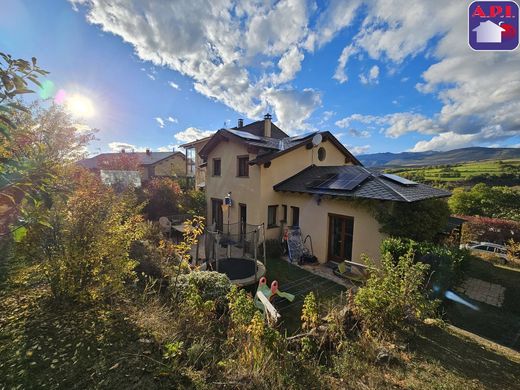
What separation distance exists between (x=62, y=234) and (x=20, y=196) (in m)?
1.81

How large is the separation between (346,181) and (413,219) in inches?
130

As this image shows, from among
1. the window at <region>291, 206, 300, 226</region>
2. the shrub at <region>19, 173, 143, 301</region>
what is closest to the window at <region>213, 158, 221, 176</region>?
the window at <region>291, 206, 300, 226</region>

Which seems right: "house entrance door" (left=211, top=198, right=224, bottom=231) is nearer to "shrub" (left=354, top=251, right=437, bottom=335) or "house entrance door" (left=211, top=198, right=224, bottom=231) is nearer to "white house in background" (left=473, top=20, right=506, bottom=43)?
"shrub" (left=354, top=251, right=437, bottom=335)

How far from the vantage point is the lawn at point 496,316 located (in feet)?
Result: 18.2

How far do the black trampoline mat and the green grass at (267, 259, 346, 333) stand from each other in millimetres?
943

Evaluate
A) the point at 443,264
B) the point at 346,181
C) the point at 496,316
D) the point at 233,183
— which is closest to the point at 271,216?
the point at 233,183

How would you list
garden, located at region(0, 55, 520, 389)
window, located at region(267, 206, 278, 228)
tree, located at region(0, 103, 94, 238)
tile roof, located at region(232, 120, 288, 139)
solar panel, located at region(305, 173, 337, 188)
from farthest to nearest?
tile roof, located at region(232, 120, 288, 139)
window, located at region(267, 206, 278, 228)
solar panel, located at region(305, 173, 337, 188)
garden, located at region(0, 55, 520, 389)
tree, located at region(0, 103, 94, 238)

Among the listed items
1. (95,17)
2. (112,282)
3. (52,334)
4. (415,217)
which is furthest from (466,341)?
(95,17)

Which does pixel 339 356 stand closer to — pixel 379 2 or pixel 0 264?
pixel 0 264

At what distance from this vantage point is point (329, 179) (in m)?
12.0

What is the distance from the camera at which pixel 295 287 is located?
8883mm

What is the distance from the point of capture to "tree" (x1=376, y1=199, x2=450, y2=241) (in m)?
8.55

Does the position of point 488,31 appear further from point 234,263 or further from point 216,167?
point 216,167

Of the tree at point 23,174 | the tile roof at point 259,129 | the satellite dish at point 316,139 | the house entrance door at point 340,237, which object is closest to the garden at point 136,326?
the tree at point 23,174
